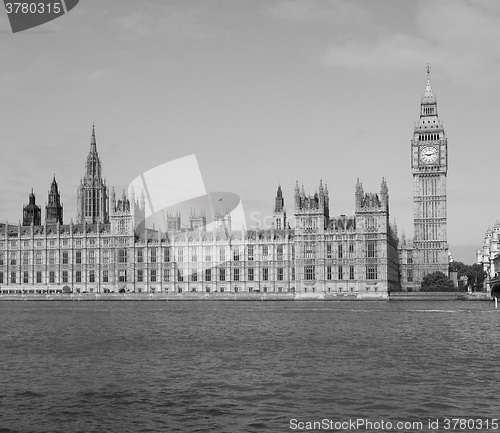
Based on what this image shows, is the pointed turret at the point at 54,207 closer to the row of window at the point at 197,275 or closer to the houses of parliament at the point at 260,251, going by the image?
the houses of parliament at the point at 260,251

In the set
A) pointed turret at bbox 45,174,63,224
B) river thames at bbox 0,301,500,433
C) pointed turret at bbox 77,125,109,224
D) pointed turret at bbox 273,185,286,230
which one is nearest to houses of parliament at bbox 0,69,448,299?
pointed turret at bbox 45,174,63,224

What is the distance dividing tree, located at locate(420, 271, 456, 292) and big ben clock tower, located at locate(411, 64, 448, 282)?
29.6 feet

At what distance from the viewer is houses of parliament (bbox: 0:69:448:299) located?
14188cm

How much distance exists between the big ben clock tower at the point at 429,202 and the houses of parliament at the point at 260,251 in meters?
0.21

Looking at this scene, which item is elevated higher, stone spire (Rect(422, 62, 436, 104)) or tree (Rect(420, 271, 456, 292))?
stone spire (Rect(422, 62, 436, 104))

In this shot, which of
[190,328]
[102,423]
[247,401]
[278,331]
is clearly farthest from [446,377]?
[190,328]

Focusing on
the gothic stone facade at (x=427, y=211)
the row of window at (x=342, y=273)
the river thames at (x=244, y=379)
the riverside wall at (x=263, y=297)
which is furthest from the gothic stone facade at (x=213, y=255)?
the river thames at (x=244, y=379)

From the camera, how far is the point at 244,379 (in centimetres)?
3656

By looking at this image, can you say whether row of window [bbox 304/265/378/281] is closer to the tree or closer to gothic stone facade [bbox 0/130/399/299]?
gothic stone facade [bbox 0/130/399/299]

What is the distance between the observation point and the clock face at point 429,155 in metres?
165

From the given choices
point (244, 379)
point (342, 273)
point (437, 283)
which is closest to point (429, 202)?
point (437, 283)

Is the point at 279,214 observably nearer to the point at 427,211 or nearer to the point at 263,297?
the point at 427,211

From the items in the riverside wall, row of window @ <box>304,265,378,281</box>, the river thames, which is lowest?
the river thames

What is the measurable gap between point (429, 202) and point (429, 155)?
10.6m
